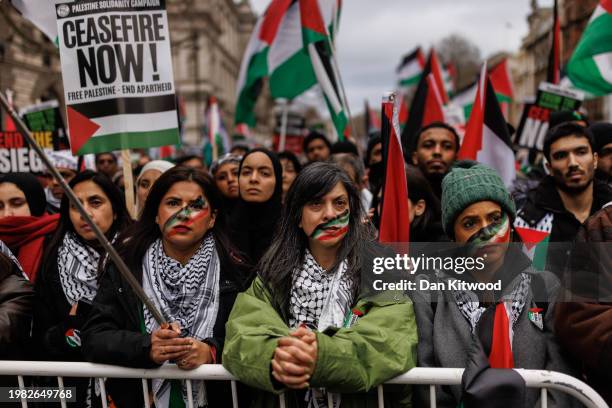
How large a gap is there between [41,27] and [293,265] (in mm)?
2721

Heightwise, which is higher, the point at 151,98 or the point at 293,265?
the point at 151,98

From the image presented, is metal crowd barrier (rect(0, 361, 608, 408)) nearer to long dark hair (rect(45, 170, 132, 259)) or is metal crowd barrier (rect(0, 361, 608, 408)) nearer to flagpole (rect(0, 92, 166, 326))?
flagpole (rect(0, 92, 166, 326))

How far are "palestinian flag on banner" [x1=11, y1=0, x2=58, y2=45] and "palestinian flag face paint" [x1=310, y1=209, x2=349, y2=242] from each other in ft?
8.70

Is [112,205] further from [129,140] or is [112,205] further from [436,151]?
[436,151]

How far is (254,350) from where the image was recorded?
2158mm

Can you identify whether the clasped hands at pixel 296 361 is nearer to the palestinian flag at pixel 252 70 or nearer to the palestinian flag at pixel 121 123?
the palestinian flag at pixel 121 123

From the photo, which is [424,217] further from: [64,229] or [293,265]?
[64,229]

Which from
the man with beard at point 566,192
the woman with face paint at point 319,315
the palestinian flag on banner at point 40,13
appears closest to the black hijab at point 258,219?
the woman with face paint at point 319,315

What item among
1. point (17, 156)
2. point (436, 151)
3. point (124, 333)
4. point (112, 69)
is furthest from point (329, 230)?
point (17, 156)

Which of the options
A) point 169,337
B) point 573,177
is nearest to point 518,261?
point 169,337

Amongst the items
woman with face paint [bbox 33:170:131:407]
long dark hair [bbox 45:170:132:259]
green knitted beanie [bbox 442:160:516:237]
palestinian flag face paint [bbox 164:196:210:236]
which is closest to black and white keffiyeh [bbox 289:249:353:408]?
green knitted beanie [bbox 442:160:516:237]

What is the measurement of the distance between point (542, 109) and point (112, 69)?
481 centimetres

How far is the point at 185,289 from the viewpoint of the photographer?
8.93 feet

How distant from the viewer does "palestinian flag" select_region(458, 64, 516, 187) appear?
4555 mm
